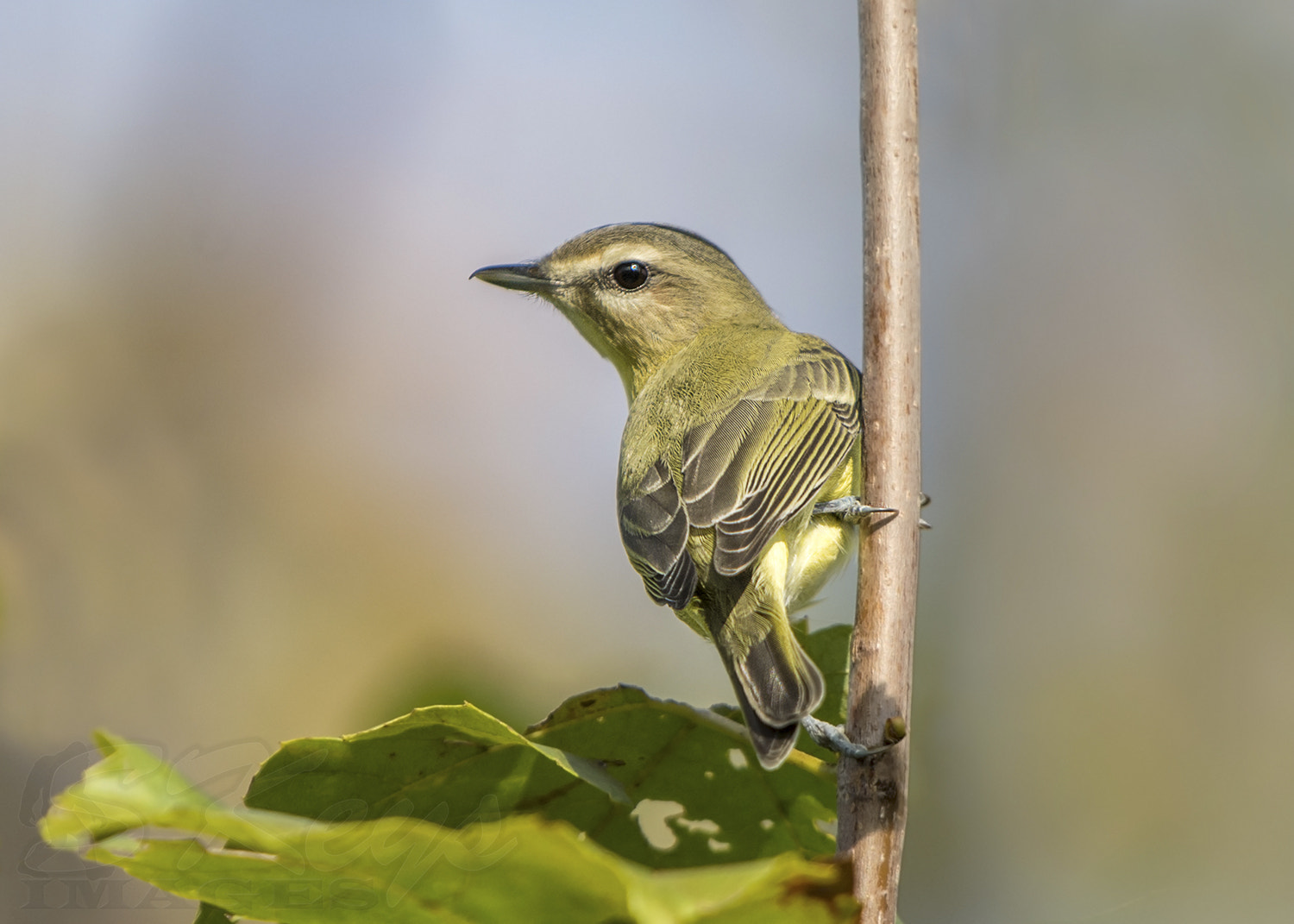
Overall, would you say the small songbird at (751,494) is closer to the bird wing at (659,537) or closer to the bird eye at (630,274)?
the bird wing at (659,537)

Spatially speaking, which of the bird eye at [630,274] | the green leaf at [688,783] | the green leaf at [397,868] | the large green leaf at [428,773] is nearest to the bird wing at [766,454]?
the green leaf at [688,783]

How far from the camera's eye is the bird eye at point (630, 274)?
4.05m

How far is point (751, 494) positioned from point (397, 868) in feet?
5.81

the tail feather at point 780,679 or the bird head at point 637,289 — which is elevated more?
the bird head at point 637,289

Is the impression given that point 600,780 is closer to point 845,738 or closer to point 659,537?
point 845,738

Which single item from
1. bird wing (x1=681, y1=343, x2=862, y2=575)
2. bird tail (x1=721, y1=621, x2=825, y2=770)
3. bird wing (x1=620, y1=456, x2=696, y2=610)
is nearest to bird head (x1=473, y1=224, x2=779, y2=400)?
bird wing (x1=681, y1=343, x2=862, y2=575)

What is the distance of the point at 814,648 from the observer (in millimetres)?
2188

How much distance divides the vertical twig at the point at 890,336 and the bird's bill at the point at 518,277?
7.80 feet

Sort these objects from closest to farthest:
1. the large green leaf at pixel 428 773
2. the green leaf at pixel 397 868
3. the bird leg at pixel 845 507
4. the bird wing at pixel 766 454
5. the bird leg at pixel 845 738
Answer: the green leaf at pixel 397 868 → the bird leg at pixel 845 738 → the large green leaf at pixel 428 773 → the bird leg at pixel 845 507 → the bird wing at pixel 766 454

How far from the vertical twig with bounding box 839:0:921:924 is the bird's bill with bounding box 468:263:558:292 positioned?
238 centimetres

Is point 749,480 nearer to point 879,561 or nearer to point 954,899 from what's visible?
point 879,561

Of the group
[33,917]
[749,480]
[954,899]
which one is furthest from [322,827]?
[954,899]

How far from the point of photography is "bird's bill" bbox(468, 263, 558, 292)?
4.06 meters

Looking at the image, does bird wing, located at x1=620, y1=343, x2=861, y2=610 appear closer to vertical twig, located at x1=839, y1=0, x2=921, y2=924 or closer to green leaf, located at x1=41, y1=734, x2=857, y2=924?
vertical twig, located at x1=839, y1=0, x2=921, y2=924
